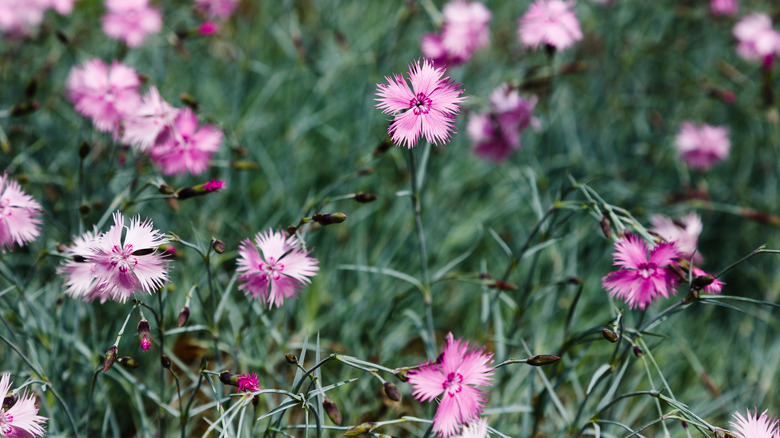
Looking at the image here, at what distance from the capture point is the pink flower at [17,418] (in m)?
1.15

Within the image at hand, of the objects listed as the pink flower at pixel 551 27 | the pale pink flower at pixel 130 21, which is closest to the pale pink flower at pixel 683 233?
the pink flower at pixel 551 27

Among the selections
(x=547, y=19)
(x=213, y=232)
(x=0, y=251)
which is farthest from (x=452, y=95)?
(x=213, y=232)

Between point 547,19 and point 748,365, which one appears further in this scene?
point 748,365

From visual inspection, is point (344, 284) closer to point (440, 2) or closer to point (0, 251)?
point (0, 251)

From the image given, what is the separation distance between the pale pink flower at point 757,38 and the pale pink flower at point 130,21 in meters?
2.42

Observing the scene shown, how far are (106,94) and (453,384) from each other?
1.32 m

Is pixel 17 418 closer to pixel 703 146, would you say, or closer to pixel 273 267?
pixel 273 267

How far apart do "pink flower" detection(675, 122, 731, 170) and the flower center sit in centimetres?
→ 170

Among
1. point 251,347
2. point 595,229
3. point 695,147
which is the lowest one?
point 251,347

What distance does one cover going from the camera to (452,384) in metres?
1.19

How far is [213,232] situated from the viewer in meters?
2.17

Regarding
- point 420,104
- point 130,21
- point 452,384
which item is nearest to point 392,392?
point 452,384

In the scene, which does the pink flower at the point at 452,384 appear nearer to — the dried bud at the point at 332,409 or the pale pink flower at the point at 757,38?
the dried bud at the point at 332,409

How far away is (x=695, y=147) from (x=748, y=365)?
2.95 feet
